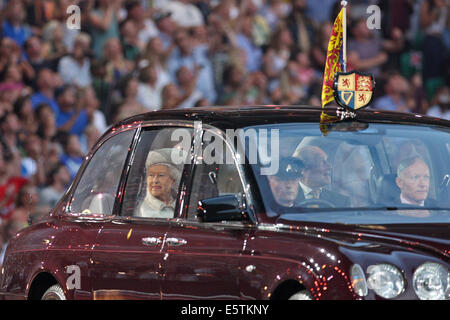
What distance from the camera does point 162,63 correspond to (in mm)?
13414

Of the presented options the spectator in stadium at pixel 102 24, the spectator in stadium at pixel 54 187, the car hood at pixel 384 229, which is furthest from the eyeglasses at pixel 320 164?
the spectator in stadium at pixel 102 24

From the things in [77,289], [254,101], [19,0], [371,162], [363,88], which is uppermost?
[19,0]

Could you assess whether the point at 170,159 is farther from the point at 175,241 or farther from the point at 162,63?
the point at 162,63

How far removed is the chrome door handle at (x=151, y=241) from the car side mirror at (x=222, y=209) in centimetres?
56

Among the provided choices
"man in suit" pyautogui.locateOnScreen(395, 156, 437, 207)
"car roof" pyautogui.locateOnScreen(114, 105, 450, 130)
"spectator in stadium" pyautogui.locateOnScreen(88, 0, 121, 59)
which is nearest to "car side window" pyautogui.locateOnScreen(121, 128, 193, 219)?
"car roof" pyautogui.locateOnScreen(114, 105, 450, 130)

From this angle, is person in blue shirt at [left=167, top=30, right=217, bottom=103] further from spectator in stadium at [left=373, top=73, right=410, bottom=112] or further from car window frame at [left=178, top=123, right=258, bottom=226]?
car window frame at [left=178, top=123, right=258, bottom=226]

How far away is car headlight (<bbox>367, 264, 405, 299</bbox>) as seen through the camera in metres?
4.31

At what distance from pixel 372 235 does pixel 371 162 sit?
106 centimetres

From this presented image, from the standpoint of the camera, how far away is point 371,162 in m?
5.57

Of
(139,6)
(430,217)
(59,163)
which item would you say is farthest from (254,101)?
(430,217)

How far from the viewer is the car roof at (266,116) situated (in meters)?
5.60

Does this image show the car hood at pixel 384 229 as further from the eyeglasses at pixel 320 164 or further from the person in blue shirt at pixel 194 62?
the person in blue shirt at pixel 194 62

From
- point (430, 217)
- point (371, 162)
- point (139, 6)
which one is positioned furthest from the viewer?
point (139, 6)

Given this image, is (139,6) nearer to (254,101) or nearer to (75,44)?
(75,44)
